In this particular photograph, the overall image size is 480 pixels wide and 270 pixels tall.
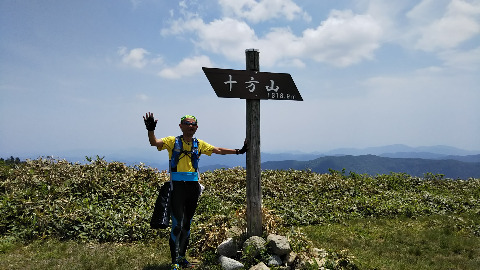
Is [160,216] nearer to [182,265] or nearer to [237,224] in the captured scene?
[182,265]

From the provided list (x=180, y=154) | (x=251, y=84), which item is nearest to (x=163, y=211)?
(x=180, y=154)

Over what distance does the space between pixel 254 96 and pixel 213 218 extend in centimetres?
378

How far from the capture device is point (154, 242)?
9312 millimetres

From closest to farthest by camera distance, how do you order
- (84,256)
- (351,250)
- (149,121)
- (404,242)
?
(149,121) → (84,256) → (351,250) → (404,242)

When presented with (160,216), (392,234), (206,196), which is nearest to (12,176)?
(206,196)

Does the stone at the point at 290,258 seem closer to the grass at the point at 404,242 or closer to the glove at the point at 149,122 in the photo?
the grass at the point at 404,242

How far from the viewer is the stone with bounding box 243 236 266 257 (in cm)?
682

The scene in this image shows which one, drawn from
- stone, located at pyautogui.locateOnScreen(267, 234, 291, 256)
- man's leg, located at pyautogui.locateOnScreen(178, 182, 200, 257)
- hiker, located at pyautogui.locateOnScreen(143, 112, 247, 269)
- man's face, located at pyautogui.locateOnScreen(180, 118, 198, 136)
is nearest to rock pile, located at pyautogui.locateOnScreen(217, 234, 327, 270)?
stone, located at pyautogui.locateOnScreen(267, 234, 291, 256)

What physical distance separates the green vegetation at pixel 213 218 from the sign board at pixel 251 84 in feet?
9.46

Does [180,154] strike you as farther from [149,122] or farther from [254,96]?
[254,96]

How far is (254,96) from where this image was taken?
7.04 m

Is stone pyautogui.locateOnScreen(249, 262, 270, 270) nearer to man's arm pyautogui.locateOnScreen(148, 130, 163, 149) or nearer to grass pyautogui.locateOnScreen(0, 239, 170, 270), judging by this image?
grass pyautogui.locateOnScreen(0, 239, 170, 270)

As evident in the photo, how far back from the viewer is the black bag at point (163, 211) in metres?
6.75

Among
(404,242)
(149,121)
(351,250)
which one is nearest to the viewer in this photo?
(149,121)
